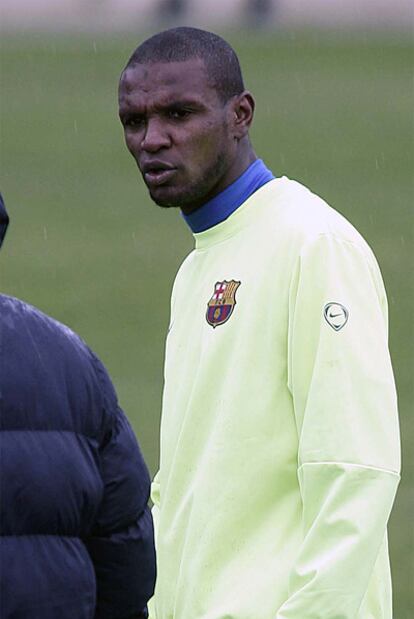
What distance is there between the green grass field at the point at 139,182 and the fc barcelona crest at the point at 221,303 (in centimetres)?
505

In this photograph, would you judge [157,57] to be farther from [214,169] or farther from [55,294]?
[55,294]

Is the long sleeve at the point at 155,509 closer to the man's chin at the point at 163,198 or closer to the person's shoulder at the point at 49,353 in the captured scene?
the man's chin at the point at 163,198

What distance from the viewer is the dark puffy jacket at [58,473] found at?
9.11 ft

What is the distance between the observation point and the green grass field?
1608cm

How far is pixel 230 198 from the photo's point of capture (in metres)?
3.74

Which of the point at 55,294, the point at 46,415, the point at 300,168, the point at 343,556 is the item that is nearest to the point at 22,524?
the point at 46,415

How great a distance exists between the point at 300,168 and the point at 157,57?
2382 centimetres

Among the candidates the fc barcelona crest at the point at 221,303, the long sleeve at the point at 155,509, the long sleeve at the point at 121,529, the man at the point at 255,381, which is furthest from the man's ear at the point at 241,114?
the long sleeve at the point at 121,529

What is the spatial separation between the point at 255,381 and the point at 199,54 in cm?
74

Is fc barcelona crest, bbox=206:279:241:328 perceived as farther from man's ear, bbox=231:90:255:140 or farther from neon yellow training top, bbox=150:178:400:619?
man's ear, bbox=231:90:255:140

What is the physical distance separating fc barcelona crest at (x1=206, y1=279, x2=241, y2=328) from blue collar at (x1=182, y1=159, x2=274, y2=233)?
159 millimetres

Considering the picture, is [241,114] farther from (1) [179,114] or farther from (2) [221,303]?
(2) [221,303]

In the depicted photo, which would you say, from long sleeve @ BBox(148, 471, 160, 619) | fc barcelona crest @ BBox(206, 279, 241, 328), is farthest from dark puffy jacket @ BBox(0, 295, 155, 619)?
long sleeve @ BBox(148, 471, 160, 619)

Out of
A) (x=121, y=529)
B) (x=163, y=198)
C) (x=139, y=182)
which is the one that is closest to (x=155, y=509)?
(x=163, y=198)
